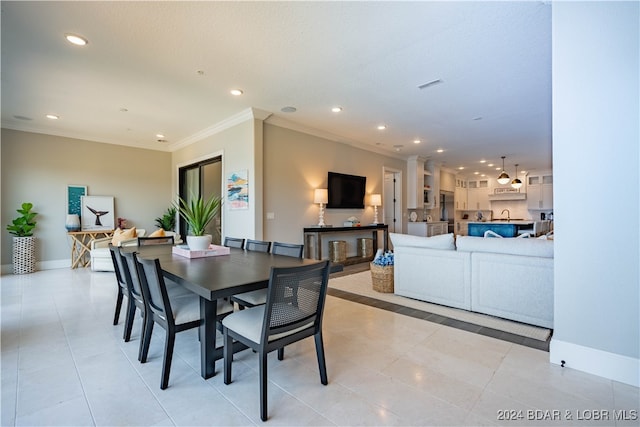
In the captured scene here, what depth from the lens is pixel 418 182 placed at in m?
8.46

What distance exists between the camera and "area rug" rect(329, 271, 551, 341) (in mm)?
2669

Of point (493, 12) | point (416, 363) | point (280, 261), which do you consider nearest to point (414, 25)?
point (493, 12)

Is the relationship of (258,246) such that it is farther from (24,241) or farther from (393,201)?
(393,201)

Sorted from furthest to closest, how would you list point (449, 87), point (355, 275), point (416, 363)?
point (355, 275)
point (449, 87)
point (416, 363)

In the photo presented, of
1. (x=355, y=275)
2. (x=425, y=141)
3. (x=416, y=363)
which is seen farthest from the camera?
(x=425, y=141)

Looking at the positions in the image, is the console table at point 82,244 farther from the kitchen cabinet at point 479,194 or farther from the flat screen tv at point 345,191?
the kitchen cabinet at point 479,194

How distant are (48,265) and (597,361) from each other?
7.97m

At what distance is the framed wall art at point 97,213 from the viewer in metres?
6.05

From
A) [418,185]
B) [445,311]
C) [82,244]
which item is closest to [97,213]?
[82,244]

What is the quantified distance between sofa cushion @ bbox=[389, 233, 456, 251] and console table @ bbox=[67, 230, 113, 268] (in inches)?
224

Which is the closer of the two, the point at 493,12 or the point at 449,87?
the point at 493,12

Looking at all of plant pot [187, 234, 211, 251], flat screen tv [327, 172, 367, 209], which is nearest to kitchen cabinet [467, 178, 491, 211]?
flat screen tv [327, 172, 367, 209]

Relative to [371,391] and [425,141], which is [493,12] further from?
[425,141]

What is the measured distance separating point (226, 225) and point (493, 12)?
466 cm
